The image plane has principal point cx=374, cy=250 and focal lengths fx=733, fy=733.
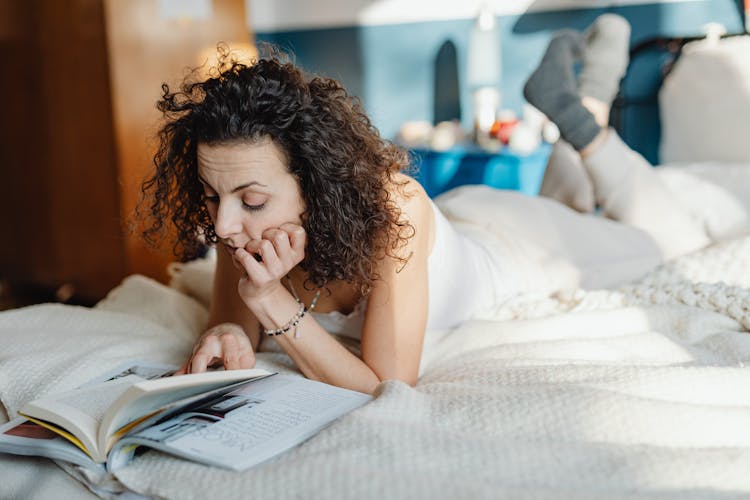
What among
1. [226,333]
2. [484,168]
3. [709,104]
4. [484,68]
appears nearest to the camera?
[226,333]

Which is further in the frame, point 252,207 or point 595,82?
point 595,82

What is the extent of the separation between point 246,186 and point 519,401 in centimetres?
49

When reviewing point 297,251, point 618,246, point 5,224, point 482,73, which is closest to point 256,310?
point 297,251

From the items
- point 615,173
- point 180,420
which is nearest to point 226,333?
point 180,420

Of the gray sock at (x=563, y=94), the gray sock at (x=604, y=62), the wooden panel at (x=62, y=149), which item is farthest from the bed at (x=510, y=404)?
the wooden panel at (x=62, y=149)

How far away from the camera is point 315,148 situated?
1.10 m

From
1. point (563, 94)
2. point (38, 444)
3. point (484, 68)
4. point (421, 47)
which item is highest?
point (421, 47)

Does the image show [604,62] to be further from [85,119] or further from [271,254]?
[85,119]

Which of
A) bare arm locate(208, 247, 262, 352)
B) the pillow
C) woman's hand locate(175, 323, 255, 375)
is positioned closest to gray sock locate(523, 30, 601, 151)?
the pillow

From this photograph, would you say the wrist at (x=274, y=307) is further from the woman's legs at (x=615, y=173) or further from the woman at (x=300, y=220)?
the woman's legs at (x=615, y=173)

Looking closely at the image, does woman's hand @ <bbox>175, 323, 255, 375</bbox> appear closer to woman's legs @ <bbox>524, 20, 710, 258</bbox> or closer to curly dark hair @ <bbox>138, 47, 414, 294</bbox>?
curly dark hair @ <bbox>138, 47, 414, 294</bbox>

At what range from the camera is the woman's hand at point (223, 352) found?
1.13m

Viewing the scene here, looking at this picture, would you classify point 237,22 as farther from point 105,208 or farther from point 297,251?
point 297,251

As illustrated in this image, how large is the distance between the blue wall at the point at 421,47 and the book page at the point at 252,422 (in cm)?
241
